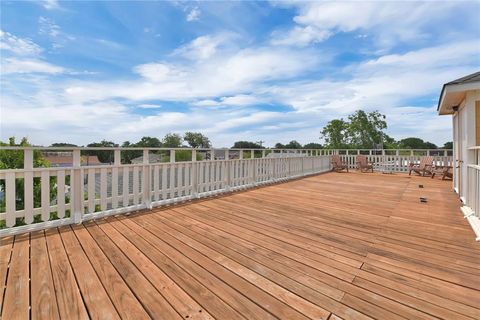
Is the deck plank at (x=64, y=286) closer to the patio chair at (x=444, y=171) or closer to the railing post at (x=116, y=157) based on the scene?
the railing post at (x=116, y=157)

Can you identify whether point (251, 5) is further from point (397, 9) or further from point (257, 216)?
point (257, 216)

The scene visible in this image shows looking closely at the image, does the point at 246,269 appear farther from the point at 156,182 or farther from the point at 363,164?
the point at 363,164

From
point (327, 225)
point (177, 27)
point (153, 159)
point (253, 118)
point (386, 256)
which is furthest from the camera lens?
point (253, 118)

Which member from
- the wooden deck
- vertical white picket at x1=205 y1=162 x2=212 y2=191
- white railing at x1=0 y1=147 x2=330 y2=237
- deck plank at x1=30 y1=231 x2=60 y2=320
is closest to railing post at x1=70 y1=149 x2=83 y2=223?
white railing at x1=0 y1=147 x2=330 y2=237

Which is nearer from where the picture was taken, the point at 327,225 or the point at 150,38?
the point at 327,225

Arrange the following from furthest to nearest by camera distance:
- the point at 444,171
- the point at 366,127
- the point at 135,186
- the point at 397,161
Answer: the point at 366,127, the point at 397,161, the point at 444,171, the point at 135,186

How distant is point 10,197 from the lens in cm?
250

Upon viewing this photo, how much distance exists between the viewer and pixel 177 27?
22.8 feet

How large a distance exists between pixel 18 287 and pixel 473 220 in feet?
15.2

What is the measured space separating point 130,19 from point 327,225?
20.3 feet

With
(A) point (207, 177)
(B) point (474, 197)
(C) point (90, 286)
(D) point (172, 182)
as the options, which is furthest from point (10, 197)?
(B) point (474, 197)

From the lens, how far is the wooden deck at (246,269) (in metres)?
1.34

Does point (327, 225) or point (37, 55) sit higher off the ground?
point (37, 55)

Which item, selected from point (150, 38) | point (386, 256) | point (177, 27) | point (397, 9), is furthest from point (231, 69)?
point (386, 256)
